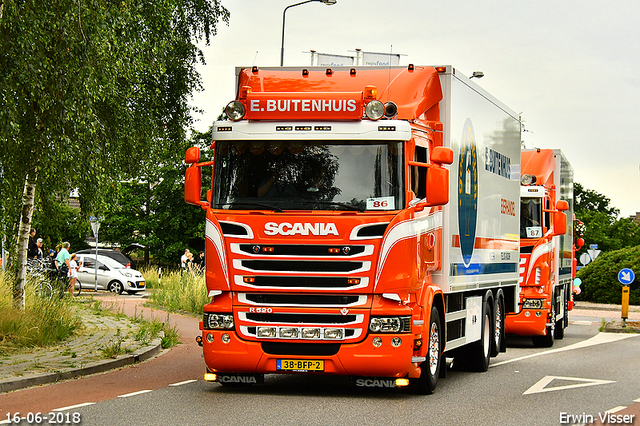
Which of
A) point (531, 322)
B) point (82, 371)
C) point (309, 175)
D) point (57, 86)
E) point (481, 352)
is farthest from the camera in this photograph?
point (531, 322)

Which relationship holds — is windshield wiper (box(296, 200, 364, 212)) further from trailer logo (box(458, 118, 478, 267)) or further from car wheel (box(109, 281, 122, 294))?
car wheel (box(109, 281, 122, 294))

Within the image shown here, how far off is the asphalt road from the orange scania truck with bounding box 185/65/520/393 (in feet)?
1.33

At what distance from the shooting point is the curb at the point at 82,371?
10523 millimetres

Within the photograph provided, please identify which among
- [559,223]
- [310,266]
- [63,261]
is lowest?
[63,261]

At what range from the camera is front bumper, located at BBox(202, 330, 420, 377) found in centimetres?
955

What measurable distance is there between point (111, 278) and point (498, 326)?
24875mm

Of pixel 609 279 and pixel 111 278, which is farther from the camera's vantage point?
pixel 609 279

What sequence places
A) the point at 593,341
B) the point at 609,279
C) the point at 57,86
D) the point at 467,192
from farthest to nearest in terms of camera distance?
the point at 609,279 < the point at 593,341 < the point at 467,192 < the point at 57,86

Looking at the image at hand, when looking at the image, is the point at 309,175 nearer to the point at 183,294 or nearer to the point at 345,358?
the point at 345,358

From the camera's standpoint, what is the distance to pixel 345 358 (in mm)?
9578

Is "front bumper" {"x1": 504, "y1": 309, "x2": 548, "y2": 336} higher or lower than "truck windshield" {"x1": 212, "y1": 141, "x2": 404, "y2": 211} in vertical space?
lower

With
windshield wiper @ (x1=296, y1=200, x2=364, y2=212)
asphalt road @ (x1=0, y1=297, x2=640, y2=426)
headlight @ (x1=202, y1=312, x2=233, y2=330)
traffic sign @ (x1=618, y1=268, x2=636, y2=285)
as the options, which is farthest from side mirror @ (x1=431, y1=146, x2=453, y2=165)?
traffic sign @ (x1=618, y1=268, x2=636, y2=285)

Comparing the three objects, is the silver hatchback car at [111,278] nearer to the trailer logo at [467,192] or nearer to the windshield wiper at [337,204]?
the trailer logo at [467,192]

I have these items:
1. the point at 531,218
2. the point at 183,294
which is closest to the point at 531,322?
the point at 531,218
